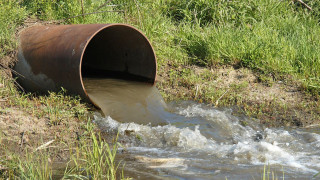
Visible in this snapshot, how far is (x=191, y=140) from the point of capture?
530cm

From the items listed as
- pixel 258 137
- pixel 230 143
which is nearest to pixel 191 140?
pixel 230 143

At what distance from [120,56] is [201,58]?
127cm

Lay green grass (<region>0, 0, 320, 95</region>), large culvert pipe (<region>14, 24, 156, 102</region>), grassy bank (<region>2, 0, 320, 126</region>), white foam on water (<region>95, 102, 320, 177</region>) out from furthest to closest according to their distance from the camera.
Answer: green grass (<region>0, 0, 320, 95</region>) < grassy bank (<region>2, 0, 320, 126</region>) < large culvert pipe (<region>14, 24, 156, 102</region>) < white foam on water (<region>95, 102, 320, 177</region>)

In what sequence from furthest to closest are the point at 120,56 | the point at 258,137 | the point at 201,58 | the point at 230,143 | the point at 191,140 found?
the point at 201,58
the point at 120,56
the point at 258,137
the point at 230,143
the point at 191,140

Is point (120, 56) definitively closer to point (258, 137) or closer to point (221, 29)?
point (221, 29)

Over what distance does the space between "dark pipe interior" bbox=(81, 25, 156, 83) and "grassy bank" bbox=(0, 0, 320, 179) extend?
370 millimetres

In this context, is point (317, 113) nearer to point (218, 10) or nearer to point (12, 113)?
point (218, 10)

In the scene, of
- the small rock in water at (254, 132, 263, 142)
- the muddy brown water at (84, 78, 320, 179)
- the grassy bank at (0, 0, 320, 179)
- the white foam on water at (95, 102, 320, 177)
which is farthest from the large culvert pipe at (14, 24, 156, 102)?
the small rock in water at (254, 132, 263, 142)

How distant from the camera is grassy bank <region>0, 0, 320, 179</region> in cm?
561

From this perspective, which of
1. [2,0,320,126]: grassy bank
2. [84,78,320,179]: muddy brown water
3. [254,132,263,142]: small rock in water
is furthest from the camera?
[2,0,320,126]: grassy bank

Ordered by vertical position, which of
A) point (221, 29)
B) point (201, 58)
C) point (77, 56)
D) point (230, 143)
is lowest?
point (230, 143)

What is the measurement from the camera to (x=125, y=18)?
324 inches

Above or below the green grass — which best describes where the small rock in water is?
below

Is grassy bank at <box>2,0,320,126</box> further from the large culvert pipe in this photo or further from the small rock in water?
the small rock in water
